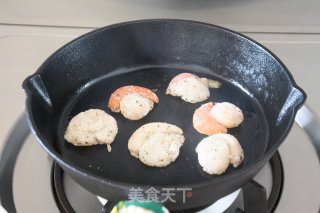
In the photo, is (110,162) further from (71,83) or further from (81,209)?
(71,83)

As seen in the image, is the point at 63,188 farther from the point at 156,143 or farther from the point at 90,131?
the point at 156,143

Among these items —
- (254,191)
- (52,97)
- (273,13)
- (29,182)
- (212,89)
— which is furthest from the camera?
(273,13)

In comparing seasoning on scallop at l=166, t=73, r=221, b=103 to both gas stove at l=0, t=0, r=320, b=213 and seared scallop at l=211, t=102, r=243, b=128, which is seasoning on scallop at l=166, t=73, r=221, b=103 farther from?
gas stove at l=0, t=0, r=320, b=213

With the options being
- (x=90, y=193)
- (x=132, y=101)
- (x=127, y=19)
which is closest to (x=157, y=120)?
(x=132, y=101)

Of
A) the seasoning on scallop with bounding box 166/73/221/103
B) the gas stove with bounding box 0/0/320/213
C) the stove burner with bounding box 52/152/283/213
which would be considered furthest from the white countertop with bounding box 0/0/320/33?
the stove burner with bounding box 52/152/283/213

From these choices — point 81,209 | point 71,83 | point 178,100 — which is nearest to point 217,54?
point 178,100

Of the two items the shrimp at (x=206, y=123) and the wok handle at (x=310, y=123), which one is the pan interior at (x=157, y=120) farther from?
the wok handle at (x=310, y=123)

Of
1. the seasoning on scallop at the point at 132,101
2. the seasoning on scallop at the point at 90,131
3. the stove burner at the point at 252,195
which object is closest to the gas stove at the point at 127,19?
the stove burner at the point at 252,195
